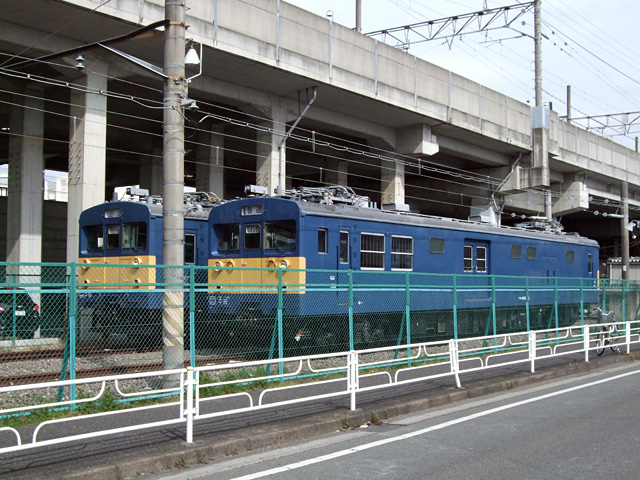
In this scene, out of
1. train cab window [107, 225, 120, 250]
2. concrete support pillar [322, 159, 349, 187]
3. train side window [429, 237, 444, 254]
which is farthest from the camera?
concrete support pillar [322, 159, 349, 187]

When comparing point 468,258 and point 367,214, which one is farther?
point 468,258

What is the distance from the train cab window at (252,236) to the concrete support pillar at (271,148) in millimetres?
9735

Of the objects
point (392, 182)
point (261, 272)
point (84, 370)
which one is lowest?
point (84, 370)

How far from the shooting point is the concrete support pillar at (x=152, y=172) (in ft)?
109

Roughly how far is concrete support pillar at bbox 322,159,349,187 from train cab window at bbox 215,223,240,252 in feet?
60.4

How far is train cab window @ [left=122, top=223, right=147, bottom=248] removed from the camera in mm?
18953

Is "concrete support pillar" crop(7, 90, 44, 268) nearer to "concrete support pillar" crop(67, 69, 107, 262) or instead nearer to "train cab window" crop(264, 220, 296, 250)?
"concrete support pillar" crop(67, 69, 107, 262)

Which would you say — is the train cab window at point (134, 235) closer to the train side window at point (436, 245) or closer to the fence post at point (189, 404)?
the train side window at point (436, 245)

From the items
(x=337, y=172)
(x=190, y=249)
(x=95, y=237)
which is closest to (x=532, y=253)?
(x=190, y=249)

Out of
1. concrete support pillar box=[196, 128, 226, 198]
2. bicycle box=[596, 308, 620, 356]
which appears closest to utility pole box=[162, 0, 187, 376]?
bicycle box=[596, 308, 620, 356]

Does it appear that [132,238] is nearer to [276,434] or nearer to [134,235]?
[134,235]

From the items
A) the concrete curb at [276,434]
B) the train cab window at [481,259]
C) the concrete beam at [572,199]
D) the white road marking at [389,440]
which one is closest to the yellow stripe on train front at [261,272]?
the concrete curb at [276,434]

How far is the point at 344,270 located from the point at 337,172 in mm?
21609

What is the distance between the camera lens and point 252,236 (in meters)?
17.9
